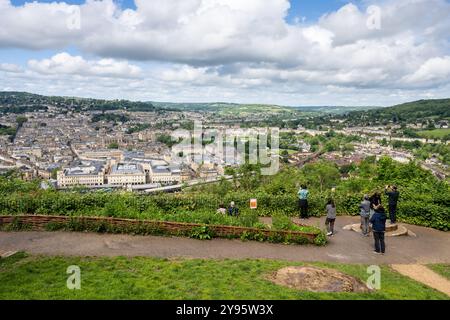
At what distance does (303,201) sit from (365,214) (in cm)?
220

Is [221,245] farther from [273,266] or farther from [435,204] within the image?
[435,204]

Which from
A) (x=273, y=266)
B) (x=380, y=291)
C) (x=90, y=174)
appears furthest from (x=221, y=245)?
(x=90, y=174)

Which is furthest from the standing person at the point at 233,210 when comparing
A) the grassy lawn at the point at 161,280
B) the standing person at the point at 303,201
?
the grassy lawn at the point at 161,280

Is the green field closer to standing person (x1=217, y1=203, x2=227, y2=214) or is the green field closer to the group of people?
the group of people

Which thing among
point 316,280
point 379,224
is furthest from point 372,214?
point 316,280

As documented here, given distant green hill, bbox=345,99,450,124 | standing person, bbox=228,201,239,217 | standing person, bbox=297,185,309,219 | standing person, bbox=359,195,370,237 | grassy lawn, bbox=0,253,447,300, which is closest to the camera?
grassy lawn, bbox=0,253,447,300

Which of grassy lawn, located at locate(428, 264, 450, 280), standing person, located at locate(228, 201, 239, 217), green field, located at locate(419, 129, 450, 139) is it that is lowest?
green field, located at locate(419, 129, 450, 139)

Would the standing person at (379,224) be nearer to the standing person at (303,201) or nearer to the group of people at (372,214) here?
the group of people at (372,214)

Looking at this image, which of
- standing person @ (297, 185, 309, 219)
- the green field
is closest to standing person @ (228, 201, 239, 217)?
standing person @ (297, 185, 309, 219)

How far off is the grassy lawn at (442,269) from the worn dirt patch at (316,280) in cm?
230

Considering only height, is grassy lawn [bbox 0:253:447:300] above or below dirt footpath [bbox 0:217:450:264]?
above

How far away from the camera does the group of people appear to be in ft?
31.6

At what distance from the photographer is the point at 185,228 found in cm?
1055

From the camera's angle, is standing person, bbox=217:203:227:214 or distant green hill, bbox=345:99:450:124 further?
distant green hill, bbox=345:99:450:124
